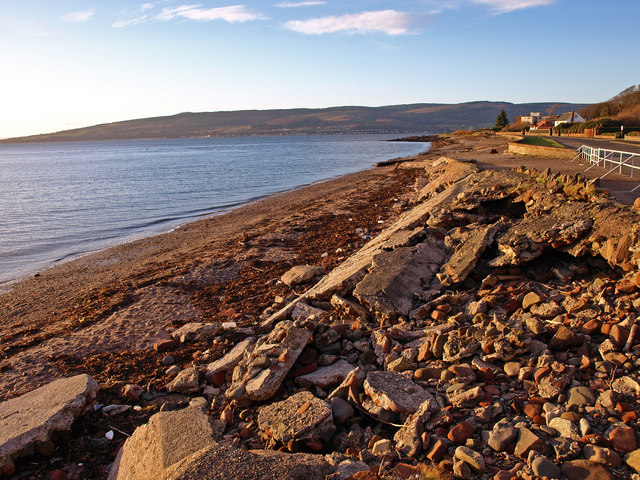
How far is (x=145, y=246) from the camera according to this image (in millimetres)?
12812

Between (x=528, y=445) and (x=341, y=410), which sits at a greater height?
(x=528, y=445)

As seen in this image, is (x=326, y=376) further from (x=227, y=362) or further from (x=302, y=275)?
(x=302, y=275)

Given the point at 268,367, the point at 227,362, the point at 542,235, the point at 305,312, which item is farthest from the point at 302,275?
the point at 542,235

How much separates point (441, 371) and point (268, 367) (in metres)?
1.61

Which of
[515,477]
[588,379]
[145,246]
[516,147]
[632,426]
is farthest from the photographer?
[516,147]

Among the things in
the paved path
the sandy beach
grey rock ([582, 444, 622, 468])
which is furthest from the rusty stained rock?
the paved path

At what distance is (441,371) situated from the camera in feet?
Answer: 12.4

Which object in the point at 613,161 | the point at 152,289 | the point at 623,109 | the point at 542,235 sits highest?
the point at 623,109

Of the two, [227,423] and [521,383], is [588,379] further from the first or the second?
[227,423]

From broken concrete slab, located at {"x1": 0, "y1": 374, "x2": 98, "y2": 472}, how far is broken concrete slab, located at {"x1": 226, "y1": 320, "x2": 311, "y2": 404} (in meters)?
1.41

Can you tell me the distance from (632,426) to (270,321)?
4113mm

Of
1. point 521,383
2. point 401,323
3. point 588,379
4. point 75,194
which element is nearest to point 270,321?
point 401,323

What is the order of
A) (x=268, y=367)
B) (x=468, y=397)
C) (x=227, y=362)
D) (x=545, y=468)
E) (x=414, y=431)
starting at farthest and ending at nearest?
(x=227, y=362) → (x=268, y=367) → (x=468, y=397) → (x=414, y=431) → (x=545, y=468)

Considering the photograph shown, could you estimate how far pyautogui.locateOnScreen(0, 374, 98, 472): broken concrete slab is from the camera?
3.55 meters
